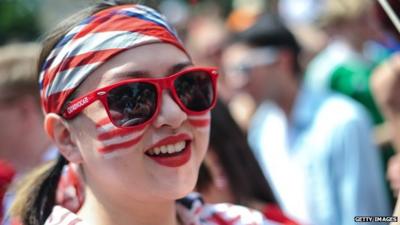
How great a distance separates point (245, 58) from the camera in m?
5.17

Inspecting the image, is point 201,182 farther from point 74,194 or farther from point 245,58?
point 245,58

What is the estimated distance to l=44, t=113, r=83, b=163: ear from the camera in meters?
2.18

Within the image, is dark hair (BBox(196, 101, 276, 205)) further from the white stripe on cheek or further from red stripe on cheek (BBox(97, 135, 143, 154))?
red stripe on cheek (BBox(97, 135, 143, 154))

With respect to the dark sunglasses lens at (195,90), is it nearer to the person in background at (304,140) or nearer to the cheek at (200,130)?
the cheek at (200,130)

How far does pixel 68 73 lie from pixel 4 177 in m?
0.50

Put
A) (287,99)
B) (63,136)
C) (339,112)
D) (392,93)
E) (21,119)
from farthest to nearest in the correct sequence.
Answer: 1. (287,99)
2. (339,112)
3. (21,119)
4. (392,93)
5. (63,136)

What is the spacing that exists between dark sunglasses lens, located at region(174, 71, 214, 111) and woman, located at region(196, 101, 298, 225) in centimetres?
114

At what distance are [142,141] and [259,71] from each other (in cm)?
315

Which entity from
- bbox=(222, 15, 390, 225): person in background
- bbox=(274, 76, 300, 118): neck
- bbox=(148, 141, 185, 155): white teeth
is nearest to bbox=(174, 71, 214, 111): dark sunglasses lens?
bbox=(148, 141, 185, 155): white teeth

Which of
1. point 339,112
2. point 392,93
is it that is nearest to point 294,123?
Result: point 339,112

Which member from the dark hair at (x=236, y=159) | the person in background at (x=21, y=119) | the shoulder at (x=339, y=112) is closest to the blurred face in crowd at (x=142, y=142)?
the dark hair at (x=236, y=159)

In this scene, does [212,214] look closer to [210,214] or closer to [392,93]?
[210,214]

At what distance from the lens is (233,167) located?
3514 mm

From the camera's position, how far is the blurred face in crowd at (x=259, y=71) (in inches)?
199
